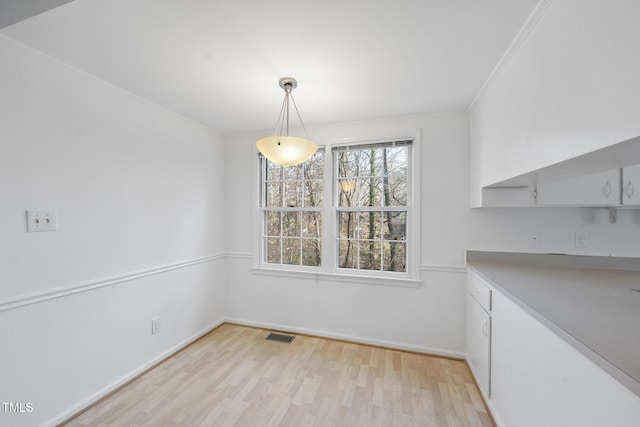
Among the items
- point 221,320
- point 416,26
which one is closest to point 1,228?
point 221,320

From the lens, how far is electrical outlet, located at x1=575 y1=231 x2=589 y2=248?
6.63 ft

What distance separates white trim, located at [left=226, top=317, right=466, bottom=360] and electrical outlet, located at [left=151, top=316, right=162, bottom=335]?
962 millimetres

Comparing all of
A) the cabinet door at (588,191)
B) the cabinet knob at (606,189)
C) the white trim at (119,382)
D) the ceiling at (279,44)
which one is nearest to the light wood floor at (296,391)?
the white trim at (119,382)

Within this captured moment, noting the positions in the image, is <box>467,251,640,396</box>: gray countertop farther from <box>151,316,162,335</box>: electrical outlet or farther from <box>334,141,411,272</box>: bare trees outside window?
<box>151,316,162,335</box>: electrical outlet

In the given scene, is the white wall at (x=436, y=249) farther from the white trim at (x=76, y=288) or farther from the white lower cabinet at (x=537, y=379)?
the white trim at (x=76, y=288)

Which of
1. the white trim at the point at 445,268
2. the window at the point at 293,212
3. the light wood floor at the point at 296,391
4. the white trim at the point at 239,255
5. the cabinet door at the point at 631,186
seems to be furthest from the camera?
the white trim at the point at 239,255

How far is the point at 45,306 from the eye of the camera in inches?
62.3

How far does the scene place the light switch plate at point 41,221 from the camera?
1.52 metres

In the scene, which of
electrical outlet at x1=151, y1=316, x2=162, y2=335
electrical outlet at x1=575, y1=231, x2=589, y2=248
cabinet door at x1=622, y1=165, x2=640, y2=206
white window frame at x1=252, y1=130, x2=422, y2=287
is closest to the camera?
cabinet door at x1=622, y1=165, x2=640, y2=206

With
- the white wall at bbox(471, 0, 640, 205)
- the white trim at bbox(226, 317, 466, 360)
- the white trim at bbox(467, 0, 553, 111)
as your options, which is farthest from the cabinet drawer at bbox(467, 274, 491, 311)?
the white trim at bbox(467, 0, 553, 111)

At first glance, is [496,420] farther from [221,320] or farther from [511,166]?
[221,320]

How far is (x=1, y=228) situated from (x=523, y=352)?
9.49 ft

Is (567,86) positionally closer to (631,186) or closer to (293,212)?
(631,186)

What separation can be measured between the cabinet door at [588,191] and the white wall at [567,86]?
0.50 meters
